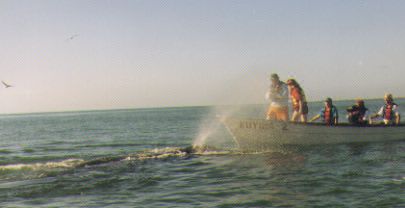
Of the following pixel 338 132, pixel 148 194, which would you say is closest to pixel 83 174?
pixel 148 194

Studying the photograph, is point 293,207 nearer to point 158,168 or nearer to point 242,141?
point 158,168

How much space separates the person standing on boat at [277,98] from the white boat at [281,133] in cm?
47

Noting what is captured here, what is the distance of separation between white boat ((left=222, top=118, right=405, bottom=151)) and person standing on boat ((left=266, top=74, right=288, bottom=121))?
469 mm

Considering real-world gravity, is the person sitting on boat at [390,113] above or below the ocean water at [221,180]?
above

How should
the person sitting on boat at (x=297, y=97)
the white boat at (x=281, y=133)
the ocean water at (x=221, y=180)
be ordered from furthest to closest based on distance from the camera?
the white boat at (x=281, y=133) < the person sitting on boat at (x=297, y=97) < the ocean water at (x=221, y=180)

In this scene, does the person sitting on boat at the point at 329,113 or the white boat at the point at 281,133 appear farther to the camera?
the person sitting on boat at the point at 329,113

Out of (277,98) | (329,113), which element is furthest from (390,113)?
(277,98)

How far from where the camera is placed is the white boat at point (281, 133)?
16.3m

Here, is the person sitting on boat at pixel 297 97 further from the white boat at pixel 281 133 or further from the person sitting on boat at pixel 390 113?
the person sitting on boat at pixel 390 113

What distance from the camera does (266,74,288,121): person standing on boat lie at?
51.5 ft

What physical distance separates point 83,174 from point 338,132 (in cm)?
1149

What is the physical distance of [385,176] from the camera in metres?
10.7

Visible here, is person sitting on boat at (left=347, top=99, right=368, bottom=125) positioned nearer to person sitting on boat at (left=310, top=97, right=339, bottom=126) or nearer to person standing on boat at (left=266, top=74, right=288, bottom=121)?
person sitting on boat at (left=310, top=97, right=339, bottom=126)

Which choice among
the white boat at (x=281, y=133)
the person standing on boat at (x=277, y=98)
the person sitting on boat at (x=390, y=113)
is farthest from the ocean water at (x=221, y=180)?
the person sitting on boat at (x=390, y=113)
